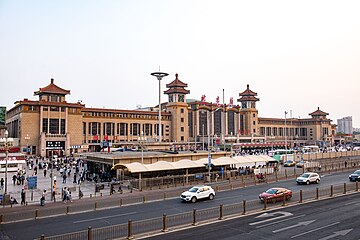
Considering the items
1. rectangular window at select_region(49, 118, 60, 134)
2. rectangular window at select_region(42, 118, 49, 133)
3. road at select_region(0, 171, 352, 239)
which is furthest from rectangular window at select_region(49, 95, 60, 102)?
road at select_region(0, 171, 352, 239)

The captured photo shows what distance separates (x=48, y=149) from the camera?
77438 mm

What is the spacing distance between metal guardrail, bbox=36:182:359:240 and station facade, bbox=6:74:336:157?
28313mm

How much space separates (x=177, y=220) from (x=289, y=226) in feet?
20.9

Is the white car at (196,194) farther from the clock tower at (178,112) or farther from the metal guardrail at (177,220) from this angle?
the clock tower at (178,112)

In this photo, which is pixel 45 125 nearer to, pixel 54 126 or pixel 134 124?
pixel 54 126

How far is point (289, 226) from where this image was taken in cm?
1756

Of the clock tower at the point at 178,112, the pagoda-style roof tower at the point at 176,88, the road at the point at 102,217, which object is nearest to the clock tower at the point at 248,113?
the clock tower at the point at 178,112

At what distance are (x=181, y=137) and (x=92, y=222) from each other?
89699mm

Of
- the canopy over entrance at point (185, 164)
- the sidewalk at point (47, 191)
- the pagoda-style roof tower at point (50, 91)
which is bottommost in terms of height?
the sidewalk at point (47, 191)

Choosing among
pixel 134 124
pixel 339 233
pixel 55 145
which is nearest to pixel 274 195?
pixel 339 233

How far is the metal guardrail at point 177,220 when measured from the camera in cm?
1546

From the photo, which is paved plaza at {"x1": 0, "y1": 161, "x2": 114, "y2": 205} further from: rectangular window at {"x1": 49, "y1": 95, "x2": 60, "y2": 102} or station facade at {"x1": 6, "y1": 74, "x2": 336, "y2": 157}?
rectangular window at {"x1": 49, "y1": 95, "x2": 60, "y2": 102}

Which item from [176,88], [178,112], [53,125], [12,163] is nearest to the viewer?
[12,163]

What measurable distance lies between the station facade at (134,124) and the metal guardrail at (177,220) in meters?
28.3
